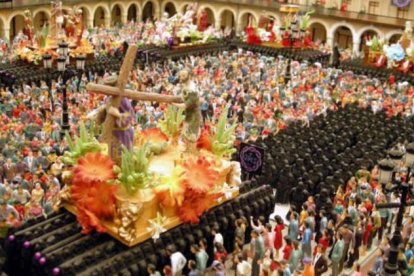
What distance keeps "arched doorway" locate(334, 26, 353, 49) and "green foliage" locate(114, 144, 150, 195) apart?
33.4 meters

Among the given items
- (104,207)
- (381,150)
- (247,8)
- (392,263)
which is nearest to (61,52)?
(104,207)

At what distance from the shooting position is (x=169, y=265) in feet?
37.3

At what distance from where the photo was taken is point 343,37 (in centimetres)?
4241

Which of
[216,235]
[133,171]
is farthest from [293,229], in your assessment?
[133,171]

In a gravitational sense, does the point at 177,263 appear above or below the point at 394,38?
below

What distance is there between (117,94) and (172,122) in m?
2.64

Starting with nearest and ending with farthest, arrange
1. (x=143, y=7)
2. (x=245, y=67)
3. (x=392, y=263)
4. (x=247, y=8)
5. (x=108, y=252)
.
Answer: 1. (x=392, y=263)
2. (x=108, y=252)
3. (x=245, y=67)
4. (x=247, y=8)
5. (x=143, y=7)

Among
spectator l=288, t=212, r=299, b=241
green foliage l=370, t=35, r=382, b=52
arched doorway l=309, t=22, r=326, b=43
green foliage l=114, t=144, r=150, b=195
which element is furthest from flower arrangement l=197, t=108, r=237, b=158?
arched doorway l=309, t=22, r=326, b=43

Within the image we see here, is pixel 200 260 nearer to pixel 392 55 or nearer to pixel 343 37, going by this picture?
pixel 392 55

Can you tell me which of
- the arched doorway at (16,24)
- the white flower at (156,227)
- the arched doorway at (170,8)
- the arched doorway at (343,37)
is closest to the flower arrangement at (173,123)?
the white flower at (156,227)

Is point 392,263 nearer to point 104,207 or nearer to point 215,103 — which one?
point 104,207

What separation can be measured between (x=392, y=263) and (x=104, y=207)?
18.0 feet

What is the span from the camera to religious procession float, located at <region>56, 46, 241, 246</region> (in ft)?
36.4

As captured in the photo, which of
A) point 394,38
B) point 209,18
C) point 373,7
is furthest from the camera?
point 209,18
